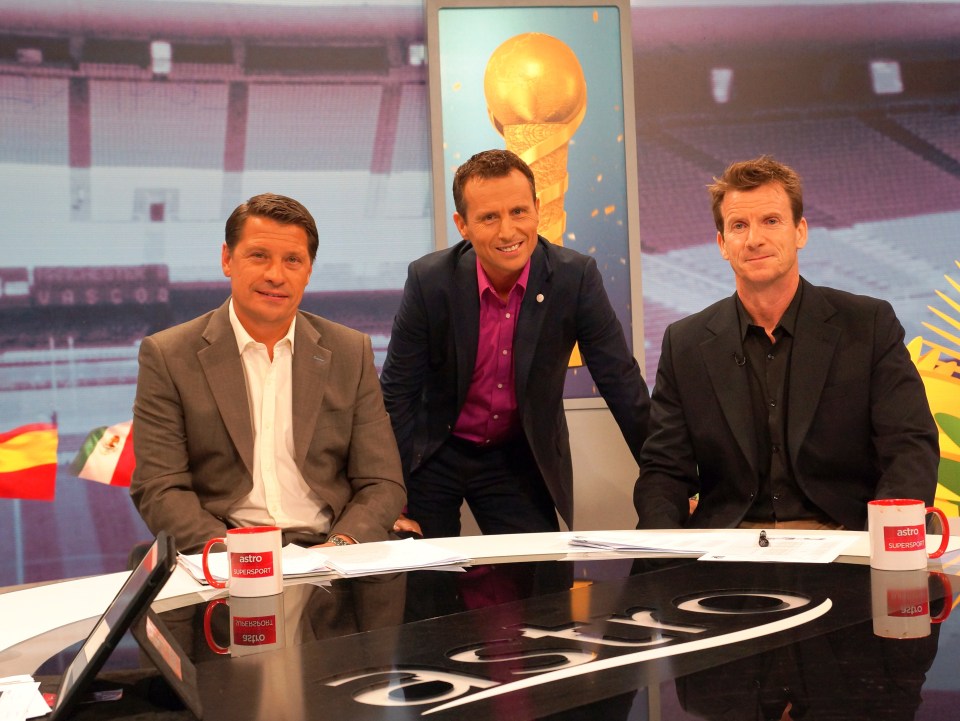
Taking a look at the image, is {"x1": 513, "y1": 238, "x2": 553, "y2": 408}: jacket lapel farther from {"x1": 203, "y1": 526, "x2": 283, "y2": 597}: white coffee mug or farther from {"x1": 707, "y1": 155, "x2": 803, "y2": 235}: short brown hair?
{"x1": 203, "y1": 526, "x2": 283, "y2": 597}: white coffee mug

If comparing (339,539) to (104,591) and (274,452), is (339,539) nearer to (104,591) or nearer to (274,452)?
(274,452)

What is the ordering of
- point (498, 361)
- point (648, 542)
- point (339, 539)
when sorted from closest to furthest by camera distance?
1. point (648, 542)
2. point (339, 539)
3. point (498, 361)

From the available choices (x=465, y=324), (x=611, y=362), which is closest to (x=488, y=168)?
(x=465, y=324)

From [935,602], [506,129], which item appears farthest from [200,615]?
[506,129]

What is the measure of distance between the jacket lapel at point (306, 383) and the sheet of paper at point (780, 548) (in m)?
1.02

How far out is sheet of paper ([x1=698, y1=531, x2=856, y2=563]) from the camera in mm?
1702

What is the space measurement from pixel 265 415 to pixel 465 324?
0.78m

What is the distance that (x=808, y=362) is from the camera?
8.11ft

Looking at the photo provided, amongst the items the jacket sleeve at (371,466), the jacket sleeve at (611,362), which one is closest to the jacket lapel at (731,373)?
the jacket sleeve at (611,362)

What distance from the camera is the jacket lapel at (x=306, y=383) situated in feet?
7.97

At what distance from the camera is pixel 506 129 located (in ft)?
12.6

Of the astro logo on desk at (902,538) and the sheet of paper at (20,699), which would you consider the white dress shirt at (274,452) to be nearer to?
the sheet of paper at (20,699)

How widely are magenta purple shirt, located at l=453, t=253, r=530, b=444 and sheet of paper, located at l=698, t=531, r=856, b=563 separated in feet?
3.84

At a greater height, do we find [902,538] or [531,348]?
[531,348]
